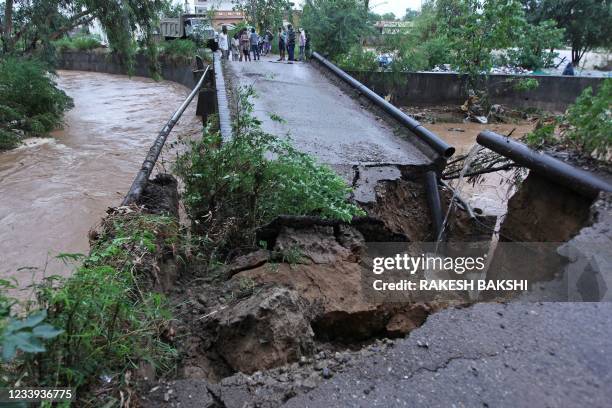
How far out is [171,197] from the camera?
408cm

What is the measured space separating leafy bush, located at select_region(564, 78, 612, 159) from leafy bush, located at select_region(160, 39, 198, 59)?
2063cm

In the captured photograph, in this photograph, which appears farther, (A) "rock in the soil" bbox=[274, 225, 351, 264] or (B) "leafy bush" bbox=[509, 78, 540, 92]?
(B) "leafy bush" bbox=[509, 78, 540, 92]

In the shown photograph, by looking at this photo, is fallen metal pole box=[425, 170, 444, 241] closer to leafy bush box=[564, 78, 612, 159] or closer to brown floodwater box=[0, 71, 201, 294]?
leafy bush box=[564, 78, 612, 159]

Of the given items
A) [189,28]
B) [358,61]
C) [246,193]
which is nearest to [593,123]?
[246,193]

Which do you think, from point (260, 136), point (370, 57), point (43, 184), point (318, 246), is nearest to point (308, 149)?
point (260, 136)

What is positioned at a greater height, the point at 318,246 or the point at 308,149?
the point at 308,149

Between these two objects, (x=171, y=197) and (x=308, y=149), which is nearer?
(x=171, y=197)

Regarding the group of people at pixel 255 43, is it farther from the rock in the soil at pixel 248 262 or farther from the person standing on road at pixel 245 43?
the rock in the soil at pixel 248 262

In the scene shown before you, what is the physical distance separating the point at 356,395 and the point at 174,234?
1.73 metres

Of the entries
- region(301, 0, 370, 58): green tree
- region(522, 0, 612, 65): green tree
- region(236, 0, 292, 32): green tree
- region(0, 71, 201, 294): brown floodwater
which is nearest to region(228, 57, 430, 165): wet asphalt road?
region(0, 71, 201, 294): brown floodwater

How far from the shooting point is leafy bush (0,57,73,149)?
38.7 feet

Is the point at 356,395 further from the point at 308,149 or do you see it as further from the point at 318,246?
the point at 308,149

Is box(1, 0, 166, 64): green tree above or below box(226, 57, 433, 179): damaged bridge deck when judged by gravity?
above

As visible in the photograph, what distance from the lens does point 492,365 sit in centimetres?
215
